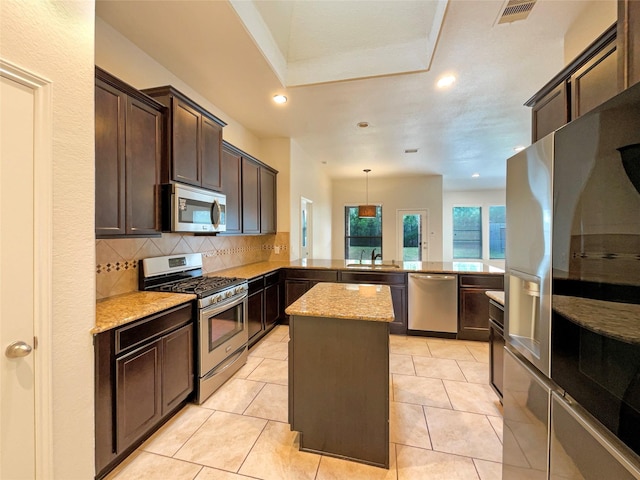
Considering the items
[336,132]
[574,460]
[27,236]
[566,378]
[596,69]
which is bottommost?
[574,460]

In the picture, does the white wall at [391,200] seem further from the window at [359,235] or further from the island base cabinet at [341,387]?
the island base cabinet at [341,387]

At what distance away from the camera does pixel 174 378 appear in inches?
77.9

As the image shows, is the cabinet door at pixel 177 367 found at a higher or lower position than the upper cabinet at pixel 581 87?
lower

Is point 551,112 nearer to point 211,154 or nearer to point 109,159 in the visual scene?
point 211,154

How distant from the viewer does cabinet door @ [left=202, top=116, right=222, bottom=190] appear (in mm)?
2650

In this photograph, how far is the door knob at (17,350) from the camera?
1114 millimetres

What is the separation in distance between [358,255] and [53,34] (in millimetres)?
7675

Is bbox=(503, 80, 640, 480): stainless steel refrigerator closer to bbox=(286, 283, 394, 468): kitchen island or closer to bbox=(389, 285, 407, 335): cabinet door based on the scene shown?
bbox=(286, 283, 394, 468): kitchen island

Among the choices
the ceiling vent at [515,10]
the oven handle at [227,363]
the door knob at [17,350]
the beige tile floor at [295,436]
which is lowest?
the beige tile floor at [295,436]

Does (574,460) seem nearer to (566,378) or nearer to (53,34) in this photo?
(566,378)

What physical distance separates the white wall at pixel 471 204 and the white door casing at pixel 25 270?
9.23 metres

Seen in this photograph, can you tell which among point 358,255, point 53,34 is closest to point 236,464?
point 53,34

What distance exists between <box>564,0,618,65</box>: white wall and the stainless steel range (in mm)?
3404

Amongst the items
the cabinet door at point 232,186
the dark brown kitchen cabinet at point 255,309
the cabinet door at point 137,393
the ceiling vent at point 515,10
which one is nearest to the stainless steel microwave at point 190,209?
the cabinet door at point 232,186
